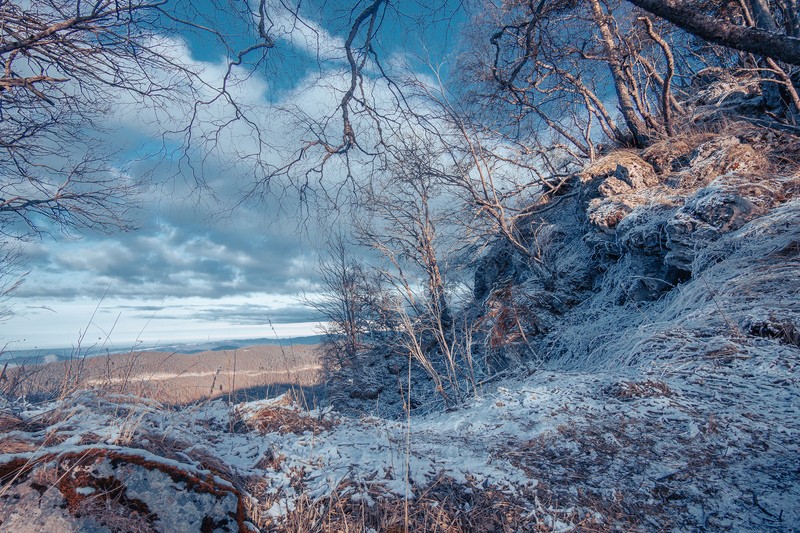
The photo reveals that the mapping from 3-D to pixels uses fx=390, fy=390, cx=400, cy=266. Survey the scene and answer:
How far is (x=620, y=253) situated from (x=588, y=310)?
3.90ft

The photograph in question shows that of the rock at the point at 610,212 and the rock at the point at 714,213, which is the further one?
the rock at the point at 610,212

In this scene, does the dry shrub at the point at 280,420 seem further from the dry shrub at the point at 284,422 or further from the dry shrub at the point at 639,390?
the dry shrub at the point at 639,390

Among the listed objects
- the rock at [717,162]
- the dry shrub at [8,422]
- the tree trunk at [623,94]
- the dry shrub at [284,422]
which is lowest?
the dry shrub at [284,422]

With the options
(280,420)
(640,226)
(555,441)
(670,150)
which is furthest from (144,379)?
(670,150)

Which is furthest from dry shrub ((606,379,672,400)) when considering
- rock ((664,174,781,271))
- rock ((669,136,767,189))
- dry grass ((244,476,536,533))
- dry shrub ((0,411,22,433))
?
rock ((669,136,767,189))

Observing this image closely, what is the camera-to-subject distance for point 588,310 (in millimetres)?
7012

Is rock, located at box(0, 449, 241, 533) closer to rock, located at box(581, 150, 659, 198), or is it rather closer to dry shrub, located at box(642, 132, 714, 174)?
rock, located at box(581, 150, 659, 198)

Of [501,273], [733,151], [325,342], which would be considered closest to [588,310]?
[733,151]

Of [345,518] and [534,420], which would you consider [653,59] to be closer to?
[534,420]

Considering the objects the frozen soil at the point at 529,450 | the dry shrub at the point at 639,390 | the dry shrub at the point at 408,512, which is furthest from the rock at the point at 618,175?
the dry shrub at the point at 408,512

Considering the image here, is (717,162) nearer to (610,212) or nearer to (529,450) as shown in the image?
(610,212)

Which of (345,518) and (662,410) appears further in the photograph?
(662,410)

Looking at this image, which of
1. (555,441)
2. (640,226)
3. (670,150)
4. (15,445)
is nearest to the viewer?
(15,445)

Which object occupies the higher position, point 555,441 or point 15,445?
point 15,445
